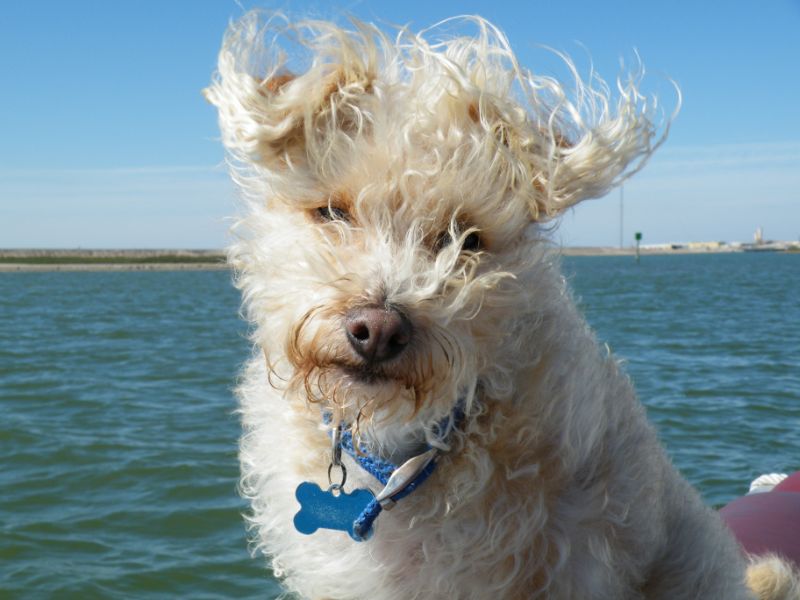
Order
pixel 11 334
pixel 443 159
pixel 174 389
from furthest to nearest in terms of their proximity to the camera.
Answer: pixel 11 334
pixel 174 389
pixel 443 159

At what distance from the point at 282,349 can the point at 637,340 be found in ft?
75.8

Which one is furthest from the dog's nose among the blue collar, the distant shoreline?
the distant shoreline

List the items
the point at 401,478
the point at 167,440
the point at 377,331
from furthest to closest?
the point at 167,440 → the point at 401,478 → the point at 377,331

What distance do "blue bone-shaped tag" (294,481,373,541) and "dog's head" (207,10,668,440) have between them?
230 mm

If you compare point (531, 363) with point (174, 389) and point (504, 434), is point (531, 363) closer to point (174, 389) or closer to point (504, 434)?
point (504, 434)

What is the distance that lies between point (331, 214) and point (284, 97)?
0.34m

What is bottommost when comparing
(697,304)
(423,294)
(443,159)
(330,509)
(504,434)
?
(697,304)

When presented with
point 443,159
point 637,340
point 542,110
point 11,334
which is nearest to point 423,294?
point 443,159

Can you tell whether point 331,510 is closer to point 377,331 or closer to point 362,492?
point 362,492

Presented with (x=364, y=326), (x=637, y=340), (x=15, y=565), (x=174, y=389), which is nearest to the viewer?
(x=364, y=326)

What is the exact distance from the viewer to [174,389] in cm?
1658

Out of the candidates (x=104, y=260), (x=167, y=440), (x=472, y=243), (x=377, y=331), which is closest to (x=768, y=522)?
(x=472, y=243)

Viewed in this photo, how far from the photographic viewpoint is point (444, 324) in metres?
2.47

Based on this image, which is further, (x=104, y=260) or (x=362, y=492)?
(x=104, y=260)
